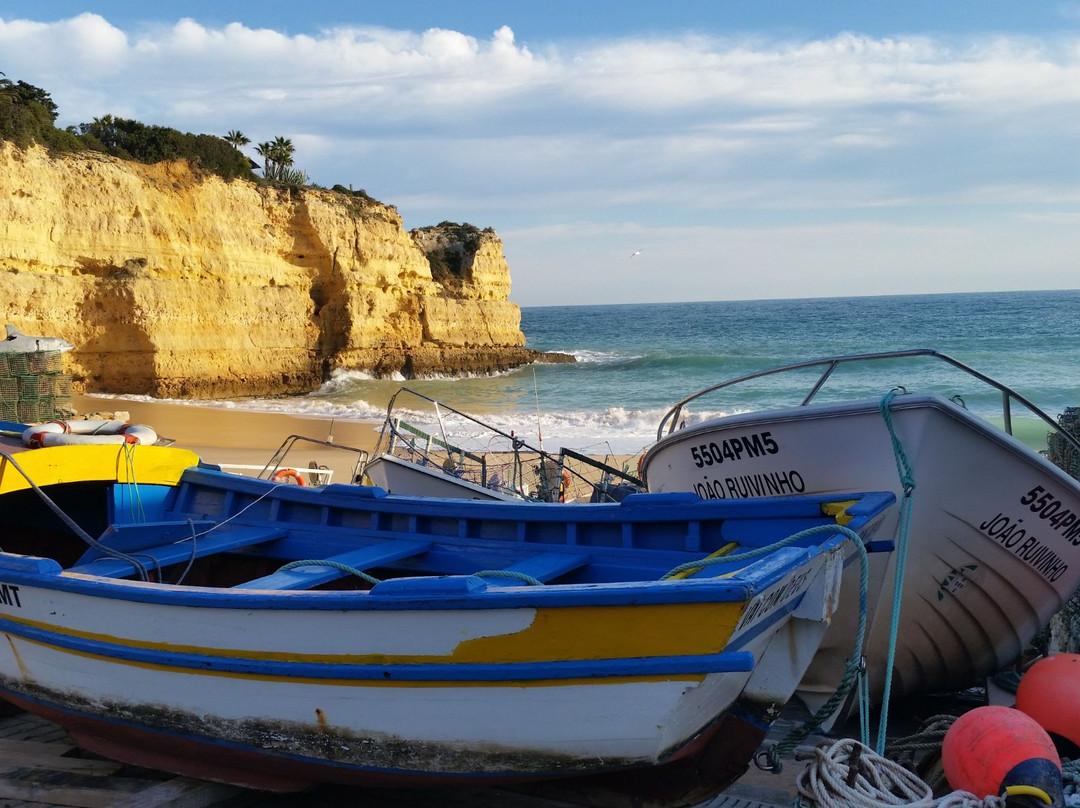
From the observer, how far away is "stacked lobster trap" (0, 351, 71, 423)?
14.7 m

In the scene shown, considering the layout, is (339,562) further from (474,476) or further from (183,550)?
(474,476)

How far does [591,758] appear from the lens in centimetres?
363

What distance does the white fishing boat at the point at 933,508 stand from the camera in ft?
16.0

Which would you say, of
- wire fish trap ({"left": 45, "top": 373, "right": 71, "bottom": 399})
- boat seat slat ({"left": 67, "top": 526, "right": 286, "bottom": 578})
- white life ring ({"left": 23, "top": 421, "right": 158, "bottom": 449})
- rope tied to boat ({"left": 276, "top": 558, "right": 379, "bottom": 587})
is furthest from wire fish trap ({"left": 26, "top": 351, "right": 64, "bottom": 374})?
rope tied to boat ({"left": 276, "top": 558, "right": 379, "bottom": 587})

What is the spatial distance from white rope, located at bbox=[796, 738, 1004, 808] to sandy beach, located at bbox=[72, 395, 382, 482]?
1169 cm

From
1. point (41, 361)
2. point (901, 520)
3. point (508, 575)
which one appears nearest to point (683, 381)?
point (41, 361)

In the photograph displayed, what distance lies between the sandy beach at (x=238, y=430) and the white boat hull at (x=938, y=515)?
10.7 m

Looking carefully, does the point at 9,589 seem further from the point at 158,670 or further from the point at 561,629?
the point at 561,629

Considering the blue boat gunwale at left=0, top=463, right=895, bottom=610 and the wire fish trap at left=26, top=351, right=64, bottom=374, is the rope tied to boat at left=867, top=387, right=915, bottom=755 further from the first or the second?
the wire fish trap at left=26, top=351, right=64, bottom=374

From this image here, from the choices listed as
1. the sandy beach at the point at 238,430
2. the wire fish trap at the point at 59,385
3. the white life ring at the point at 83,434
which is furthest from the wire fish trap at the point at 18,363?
the white life ring at the point at 83,434

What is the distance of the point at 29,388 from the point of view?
15.3 metres

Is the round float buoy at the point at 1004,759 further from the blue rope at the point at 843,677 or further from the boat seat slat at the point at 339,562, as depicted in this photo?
the boat seat slat at the point at 339,562

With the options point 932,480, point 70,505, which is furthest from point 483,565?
point 70,505

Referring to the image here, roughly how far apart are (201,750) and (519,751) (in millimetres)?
1603
